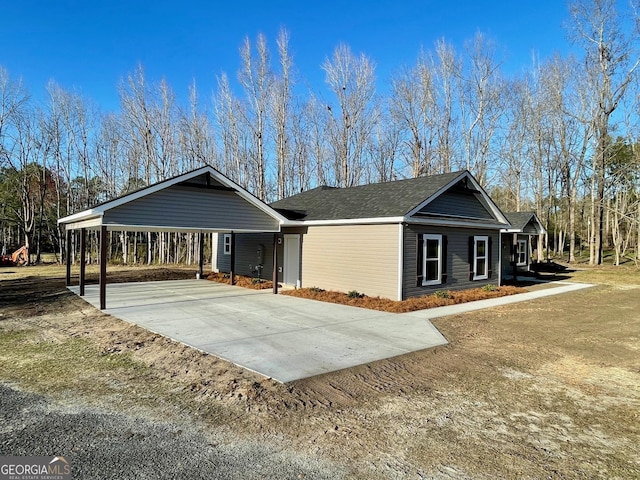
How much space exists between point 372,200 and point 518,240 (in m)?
13.8

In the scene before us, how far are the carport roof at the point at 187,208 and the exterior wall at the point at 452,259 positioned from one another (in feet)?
15.6

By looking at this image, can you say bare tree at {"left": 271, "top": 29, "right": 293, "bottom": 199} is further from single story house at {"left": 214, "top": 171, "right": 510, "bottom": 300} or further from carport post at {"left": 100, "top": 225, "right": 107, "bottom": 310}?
carport post at {"left": 100, "top": 225, "right": 107, "bottom": 310}

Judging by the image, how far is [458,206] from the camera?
13969 mm

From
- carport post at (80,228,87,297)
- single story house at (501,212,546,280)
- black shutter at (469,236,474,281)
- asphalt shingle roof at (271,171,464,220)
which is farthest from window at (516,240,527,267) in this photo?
carport post at (80,228,87,297)

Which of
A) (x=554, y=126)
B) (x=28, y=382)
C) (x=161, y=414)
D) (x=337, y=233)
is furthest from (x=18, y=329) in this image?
(x=554, y=126)

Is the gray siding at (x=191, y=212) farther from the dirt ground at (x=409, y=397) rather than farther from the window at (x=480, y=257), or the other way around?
the window at (x=480, y=257)

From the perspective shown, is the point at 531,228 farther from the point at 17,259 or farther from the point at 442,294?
the point at 17,259

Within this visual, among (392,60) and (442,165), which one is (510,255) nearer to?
(442,165)

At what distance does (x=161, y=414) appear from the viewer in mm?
3902

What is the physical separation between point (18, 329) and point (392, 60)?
28.8 meters

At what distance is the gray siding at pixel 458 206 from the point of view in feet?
42.7

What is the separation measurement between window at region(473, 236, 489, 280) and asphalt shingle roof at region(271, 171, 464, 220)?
289 centimetres

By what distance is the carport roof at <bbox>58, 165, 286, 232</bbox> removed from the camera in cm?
1022

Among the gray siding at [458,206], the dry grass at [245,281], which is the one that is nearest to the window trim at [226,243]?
the dry grass at [245,281]
